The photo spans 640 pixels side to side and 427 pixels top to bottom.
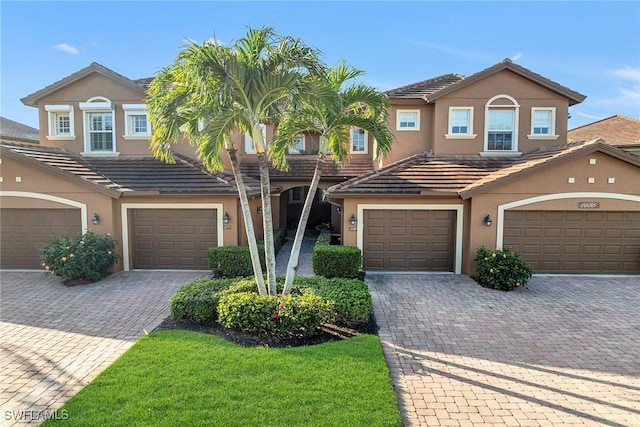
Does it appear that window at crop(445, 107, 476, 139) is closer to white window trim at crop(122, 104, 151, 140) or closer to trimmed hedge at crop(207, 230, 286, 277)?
trimmed hedge at crop(207, 230, 286, 277)

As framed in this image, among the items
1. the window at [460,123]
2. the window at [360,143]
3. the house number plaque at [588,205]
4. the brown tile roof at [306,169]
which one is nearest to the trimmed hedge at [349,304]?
the house number plaque at [588,205]

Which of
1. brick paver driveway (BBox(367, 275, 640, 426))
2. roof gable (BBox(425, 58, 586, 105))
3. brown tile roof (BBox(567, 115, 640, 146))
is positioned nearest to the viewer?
brick paver driveway (BBox(367, 275, 640, 426))

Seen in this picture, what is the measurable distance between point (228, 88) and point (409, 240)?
26.9ft

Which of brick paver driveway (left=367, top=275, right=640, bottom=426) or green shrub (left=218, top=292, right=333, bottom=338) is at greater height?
green shrub (left=218, top=292, right=333, bottom=338)

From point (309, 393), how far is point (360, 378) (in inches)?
33.1

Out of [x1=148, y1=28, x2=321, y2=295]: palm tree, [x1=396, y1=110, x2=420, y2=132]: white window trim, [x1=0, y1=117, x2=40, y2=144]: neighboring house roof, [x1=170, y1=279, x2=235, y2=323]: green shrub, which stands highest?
[x1=0, y1=117, x2=40, y2=144]: neighboring house roof

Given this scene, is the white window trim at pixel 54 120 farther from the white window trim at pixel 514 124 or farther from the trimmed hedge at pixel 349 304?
the white window trim at pixel 514 124

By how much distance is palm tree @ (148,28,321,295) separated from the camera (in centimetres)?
673

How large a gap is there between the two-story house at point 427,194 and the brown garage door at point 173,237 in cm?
3

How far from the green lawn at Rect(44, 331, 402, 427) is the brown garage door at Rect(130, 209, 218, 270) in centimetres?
634

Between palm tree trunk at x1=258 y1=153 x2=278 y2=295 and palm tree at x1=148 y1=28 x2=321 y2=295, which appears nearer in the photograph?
palm tree at x1=148 y1=28 x2=321 y2=295

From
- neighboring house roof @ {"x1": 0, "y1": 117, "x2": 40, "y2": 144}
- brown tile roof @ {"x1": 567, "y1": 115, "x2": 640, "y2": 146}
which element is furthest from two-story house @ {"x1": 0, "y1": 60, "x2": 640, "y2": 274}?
neighboring house roof @ {"x1": 0, "y1": 117, "x2": 40, "y2": 144}

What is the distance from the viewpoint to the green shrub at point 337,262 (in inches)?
454

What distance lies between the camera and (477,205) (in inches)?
471
